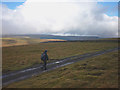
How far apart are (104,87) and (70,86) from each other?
10.6ft

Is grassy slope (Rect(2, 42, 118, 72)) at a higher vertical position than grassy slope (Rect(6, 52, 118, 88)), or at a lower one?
lower

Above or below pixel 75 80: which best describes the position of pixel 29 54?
below

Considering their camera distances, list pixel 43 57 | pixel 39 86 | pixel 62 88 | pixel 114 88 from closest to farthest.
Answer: pixel 114 88 < pixel 62 88 < pixel 39 86 < pixel 43 57

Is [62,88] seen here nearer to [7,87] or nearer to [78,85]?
[78,85]

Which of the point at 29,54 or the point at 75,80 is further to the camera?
the point at 29,54

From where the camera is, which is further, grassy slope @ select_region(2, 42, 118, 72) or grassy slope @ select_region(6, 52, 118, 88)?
grassy slope @ select_region(2, 42, 118, 72)

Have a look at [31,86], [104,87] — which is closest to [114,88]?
[104,87]

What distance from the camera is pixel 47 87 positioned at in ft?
39.3

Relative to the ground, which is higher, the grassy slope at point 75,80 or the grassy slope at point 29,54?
the grassy slope at point 75,80

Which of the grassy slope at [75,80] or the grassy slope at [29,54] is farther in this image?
the grassy slope at [29,54]

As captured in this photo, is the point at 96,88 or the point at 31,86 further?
the point at 31,86

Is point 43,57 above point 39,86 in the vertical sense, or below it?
above

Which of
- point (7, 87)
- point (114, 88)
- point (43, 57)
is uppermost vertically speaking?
point (43, 57)

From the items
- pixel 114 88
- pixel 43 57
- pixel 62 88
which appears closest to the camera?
pixel 114 88
